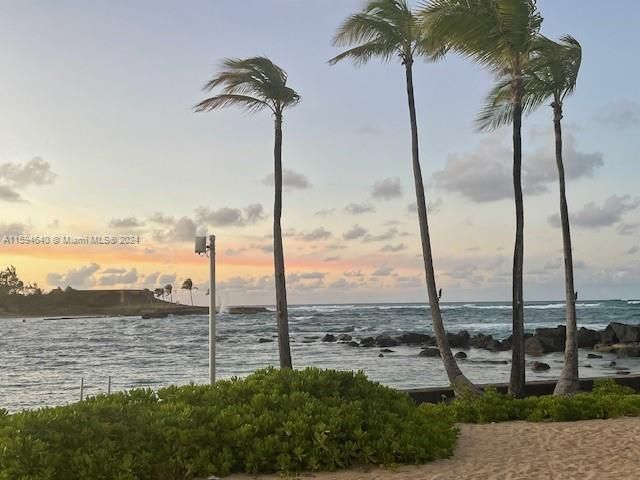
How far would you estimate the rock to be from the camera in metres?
32.6

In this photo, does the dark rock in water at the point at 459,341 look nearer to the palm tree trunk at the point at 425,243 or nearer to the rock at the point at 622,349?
the rock at the point at 622,349

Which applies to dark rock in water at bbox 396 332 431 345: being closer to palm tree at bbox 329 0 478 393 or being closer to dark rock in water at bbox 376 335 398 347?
dark rock in water at bbox 376 335 398 347

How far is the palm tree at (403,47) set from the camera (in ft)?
45.2

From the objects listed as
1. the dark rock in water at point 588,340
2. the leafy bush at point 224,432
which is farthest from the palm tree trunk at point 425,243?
the dark rock in water at point 588,340

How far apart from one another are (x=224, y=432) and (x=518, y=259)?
7975 millimetres

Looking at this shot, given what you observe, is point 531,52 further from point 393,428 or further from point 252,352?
point 252,352

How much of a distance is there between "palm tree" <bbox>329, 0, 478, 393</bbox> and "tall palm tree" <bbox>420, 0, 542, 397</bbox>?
36.4 inches

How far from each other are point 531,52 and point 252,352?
2814 centimetres

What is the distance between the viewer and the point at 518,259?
512 inches

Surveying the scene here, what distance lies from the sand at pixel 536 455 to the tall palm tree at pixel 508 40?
141 inches

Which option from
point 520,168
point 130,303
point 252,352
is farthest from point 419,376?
point 130,303

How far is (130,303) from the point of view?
14075 cm

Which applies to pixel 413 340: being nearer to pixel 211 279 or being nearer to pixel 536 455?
pixel 211 279

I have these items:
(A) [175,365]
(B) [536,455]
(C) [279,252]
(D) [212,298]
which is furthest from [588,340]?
(B) [536,455]
